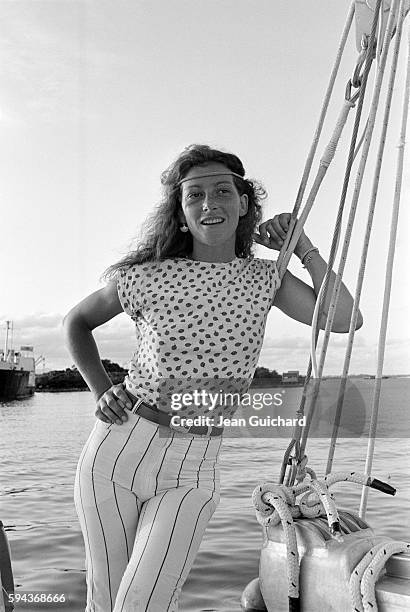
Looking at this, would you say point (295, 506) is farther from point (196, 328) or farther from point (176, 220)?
point (176, 220)

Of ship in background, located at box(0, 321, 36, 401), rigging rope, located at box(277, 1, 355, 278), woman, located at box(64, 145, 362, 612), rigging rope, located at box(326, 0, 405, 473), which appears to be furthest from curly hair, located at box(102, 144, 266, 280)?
ship in background, located at box(0, 321, 36, 401)

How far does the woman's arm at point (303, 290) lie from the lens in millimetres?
1637

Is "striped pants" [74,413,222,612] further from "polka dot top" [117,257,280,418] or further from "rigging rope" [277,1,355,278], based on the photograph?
"rigging rope" [277,1,355,278]

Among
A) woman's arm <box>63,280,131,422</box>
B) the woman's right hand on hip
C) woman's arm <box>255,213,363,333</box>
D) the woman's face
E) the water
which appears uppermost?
the woman's face

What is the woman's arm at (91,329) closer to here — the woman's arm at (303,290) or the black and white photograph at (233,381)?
the black and white photograph at (233,381)

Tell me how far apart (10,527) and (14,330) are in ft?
35.8

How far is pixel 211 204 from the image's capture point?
5.37 ft

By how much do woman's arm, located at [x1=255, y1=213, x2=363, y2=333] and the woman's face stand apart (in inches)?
3.6

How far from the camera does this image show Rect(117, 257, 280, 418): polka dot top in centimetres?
157

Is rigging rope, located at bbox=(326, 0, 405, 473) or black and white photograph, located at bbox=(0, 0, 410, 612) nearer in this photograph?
black and white photograph, located at bbox=(0, 0, 410, 612)

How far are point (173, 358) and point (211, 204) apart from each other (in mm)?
319

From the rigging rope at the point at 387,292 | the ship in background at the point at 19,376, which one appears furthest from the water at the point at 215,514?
the ship in background at the point at 19,376

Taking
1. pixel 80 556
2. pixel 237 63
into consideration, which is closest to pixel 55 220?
pixel 237 63

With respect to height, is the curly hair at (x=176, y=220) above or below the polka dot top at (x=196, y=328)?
above
